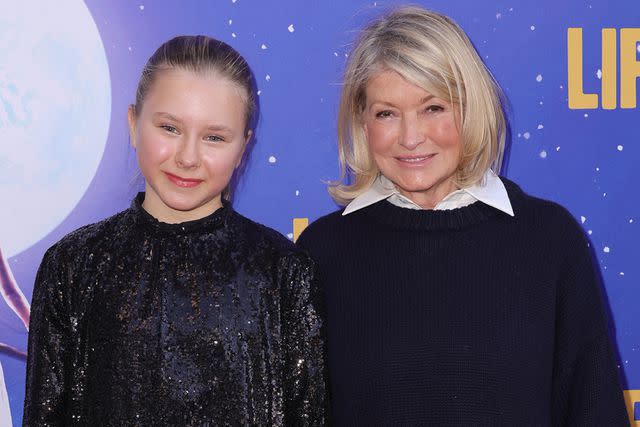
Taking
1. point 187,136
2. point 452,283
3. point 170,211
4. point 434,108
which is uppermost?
point 434,108

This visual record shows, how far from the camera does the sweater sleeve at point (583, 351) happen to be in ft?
5.01

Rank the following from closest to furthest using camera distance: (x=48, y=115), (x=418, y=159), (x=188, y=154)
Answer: (x=188, y=154) → (x=418, y=159) → (x=48, y=115)

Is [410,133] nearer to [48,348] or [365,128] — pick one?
[365,128]

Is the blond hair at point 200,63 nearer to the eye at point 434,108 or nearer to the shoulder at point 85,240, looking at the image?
the shoulder at point 85,240

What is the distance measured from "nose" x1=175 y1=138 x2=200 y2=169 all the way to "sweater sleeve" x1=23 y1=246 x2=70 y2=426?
0.29m

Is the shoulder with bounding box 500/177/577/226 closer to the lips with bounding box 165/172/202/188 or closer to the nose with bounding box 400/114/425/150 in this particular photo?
the nose with bounding box 400/114/425/150

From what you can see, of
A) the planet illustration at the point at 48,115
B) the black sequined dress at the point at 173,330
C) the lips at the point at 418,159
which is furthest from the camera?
the planet illustration at the point at 48,115

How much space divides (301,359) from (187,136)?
0.46 metres

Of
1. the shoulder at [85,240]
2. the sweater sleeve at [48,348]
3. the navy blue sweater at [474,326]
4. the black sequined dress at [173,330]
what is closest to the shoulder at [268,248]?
the black sequined dress at [173,330]

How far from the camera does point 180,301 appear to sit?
1479 mm

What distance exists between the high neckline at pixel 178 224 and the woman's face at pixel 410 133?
0.34 meters

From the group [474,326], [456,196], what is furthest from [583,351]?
[456,196]

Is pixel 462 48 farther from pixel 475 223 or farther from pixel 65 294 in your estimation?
pixel 65 294

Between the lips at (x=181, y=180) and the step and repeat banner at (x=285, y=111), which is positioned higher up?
the step and repeat banner at (x=285, y=111)
